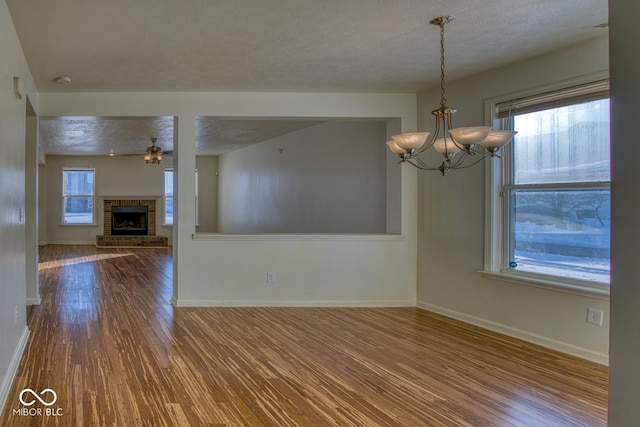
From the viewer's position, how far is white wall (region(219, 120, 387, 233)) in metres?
5.52

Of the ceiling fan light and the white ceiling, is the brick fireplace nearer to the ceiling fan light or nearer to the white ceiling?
the white ceiling

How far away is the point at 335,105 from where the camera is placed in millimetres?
4758

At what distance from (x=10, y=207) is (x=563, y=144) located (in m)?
4.07

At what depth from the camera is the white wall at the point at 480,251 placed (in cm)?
327

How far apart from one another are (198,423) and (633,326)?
1.96m

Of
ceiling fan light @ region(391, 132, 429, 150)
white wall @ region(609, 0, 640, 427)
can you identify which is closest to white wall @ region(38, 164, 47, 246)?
ceiling fan light @ region(391, 132, 429, 150)

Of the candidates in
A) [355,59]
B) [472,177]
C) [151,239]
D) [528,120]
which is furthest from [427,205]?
[151,239]

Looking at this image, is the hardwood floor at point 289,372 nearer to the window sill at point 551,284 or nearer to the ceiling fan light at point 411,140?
the window sill at point 551,284

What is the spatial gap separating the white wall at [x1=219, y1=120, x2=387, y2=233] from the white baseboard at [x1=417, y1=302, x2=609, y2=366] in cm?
141

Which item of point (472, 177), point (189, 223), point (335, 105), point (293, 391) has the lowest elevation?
point (293, 391)

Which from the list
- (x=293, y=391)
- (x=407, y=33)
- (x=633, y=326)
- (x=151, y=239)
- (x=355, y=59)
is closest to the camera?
(x=633, y=326)

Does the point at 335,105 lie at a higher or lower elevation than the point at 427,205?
higher

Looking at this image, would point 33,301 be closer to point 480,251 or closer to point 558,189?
point 480,251

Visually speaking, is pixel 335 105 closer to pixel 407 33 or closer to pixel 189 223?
pixel 407 33
